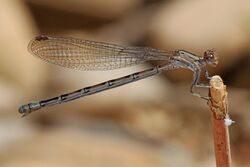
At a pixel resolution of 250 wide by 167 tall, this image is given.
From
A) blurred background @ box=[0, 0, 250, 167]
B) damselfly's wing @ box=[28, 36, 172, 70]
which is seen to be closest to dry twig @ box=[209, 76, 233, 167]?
damselfly's wing @ box=[28, 36, 172, 70]

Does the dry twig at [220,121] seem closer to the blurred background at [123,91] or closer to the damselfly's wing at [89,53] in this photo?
the damselfly's wing at [89,53]

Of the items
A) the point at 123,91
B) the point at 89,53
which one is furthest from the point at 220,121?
the point at 123,91

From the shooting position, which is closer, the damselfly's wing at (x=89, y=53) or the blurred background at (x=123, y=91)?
the damselfly's wing at (x=89, y=53)

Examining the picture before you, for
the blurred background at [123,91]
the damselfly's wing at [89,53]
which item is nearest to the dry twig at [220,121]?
the damselfly's wing at [89,53]

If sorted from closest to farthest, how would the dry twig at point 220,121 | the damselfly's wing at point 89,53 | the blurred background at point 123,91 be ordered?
the dry twig at point 220,121 < the damselfly's wing at point 89,53 < the blurred background at point 123,91

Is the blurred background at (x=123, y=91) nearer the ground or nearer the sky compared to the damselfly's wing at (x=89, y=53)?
nearer the sky

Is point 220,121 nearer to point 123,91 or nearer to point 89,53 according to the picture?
point 89,53

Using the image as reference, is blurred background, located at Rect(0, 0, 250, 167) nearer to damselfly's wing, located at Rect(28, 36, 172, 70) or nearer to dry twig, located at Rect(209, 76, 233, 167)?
damselfly's wing, located at Rect(28, 36, 172, 70)
